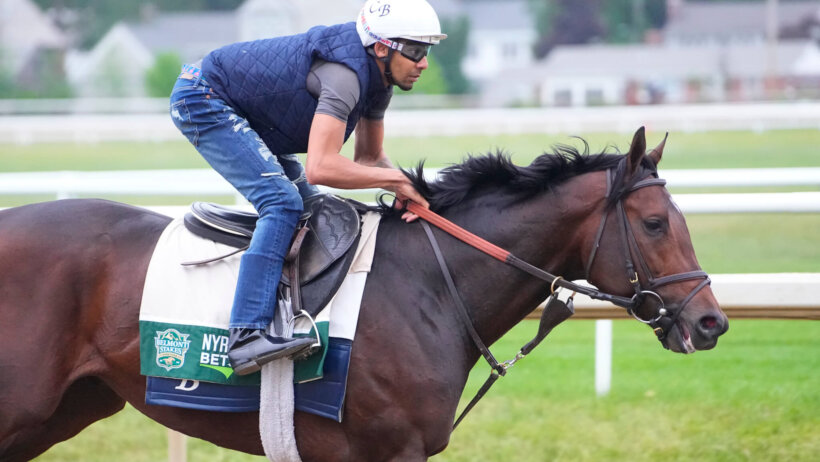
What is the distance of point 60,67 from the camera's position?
227 feet

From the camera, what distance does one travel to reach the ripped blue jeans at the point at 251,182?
3.49 meters

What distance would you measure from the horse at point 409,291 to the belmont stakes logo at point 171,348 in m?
0.11

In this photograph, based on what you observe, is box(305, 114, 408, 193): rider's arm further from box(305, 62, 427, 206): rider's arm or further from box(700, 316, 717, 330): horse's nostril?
box(700, 316, 717, 330): horse's nostril

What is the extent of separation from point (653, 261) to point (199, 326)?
1643 mm

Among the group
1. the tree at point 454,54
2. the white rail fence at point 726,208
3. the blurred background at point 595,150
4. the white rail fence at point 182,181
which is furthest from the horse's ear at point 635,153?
the tree at point 454,54

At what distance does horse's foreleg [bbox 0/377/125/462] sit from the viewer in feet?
12.0

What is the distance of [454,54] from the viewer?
65.3 m

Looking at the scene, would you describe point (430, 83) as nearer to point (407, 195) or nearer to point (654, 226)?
point (407, 195)

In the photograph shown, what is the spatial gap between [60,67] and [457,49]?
27812 millimetres

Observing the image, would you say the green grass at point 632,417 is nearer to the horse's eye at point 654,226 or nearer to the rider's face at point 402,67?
the horse's eye at point 654,226

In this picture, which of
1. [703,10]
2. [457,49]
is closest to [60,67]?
[457,49]

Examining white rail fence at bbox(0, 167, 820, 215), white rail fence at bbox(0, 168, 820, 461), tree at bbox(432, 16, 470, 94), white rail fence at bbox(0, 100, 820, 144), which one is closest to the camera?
white rail fence at bbox(0, 168, 820, 461)

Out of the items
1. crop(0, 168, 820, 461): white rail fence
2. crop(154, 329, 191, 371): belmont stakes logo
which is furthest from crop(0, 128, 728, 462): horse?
crop(0, 168, 820, 461): white rail fence

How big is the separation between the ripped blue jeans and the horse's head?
1.13 m
